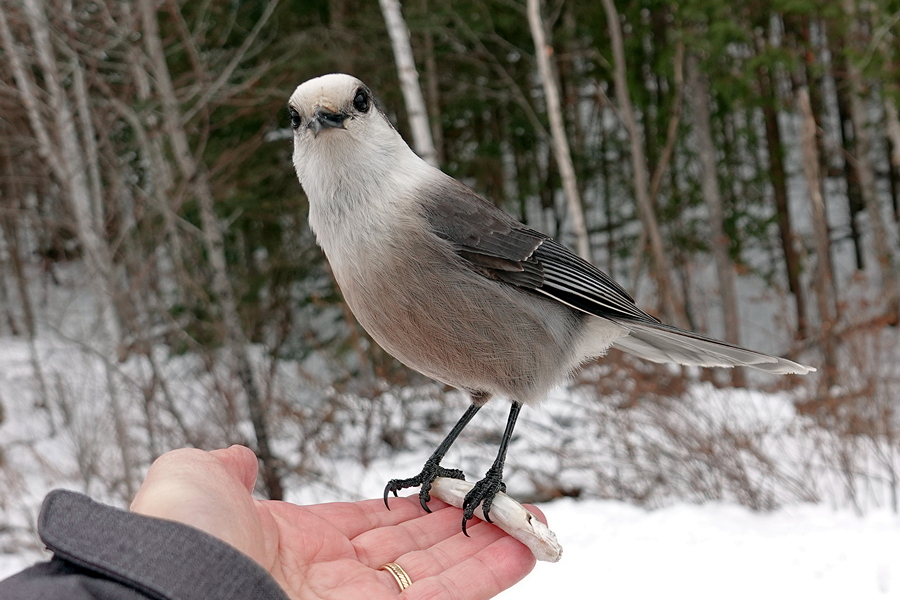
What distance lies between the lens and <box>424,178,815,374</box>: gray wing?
6.54 feet

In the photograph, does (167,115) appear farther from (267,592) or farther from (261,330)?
(267,592)

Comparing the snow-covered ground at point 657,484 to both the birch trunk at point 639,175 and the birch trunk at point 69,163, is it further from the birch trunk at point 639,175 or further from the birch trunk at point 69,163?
the birch trunk at point 639,175

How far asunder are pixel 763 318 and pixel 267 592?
1459 centimetres

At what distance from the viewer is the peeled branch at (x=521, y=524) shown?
6.23 feet

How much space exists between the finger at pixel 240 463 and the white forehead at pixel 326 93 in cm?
98

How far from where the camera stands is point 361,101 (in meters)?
1.86

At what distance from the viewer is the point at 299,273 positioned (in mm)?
9758

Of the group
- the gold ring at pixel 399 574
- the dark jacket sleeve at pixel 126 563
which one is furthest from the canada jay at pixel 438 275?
the dark jacket sleeve at pixel 126 563

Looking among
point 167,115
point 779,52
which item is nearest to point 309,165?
point 167,115

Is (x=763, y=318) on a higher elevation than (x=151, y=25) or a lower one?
lower

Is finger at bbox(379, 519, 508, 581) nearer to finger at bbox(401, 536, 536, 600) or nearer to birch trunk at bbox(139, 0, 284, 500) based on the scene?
finger at bbox(401, 536, 536, 600)

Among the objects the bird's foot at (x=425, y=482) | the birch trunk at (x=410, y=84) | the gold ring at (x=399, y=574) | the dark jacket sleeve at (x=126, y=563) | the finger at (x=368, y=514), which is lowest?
the gold ring at (x=399, y=574)

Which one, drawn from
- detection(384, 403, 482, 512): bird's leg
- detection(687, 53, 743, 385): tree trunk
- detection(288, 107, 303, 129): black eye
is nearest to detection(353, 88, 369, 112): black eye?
detection(288, 107, 303, 129): black eye

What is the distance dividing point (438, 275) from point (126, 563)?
0.96 metres
